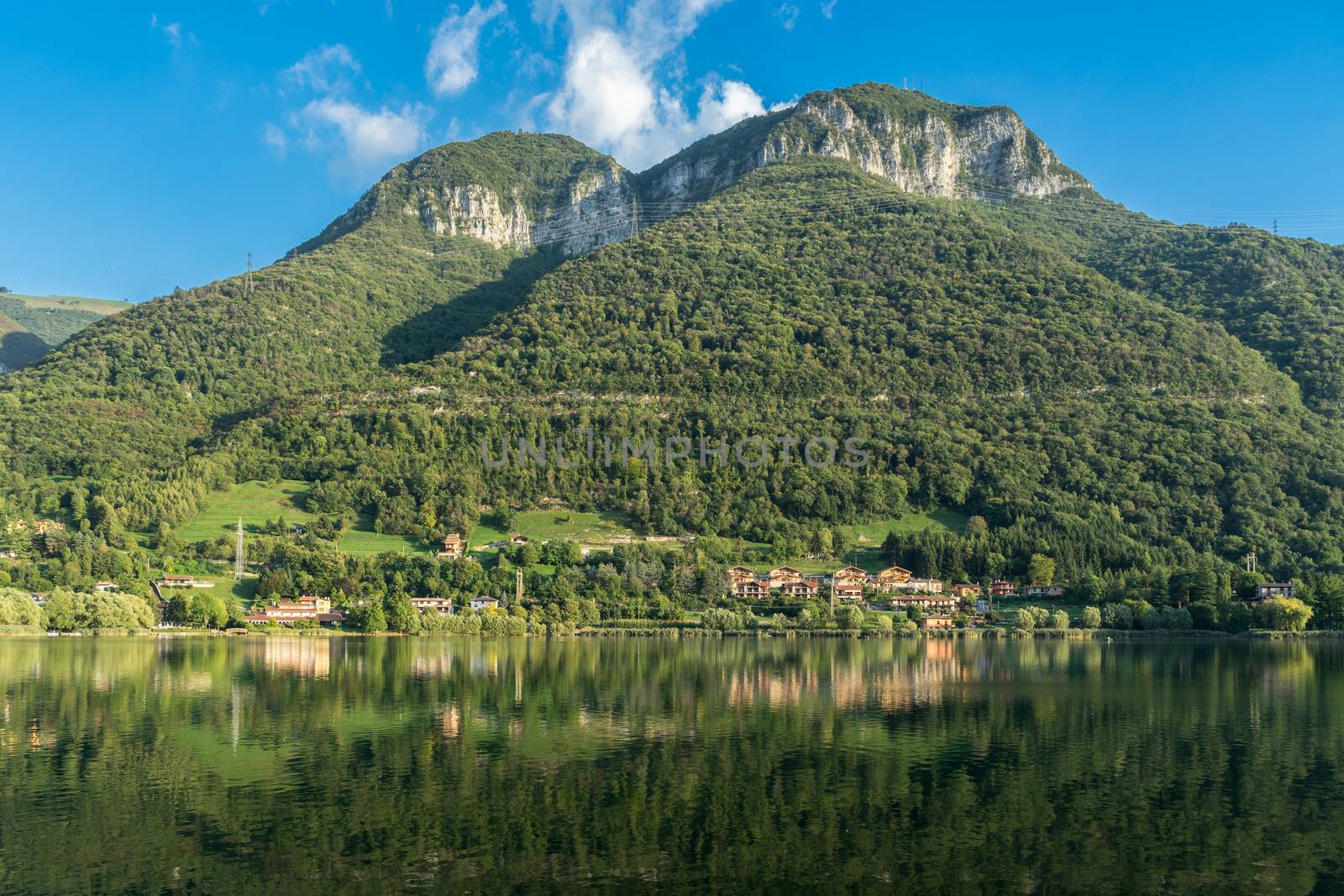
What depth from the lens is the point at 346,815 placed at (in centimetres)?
2736

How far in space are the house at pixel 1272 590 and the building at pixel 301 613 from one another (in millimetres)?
87415

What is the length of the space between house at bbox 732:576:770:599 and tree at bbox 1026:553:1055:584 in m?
27.9

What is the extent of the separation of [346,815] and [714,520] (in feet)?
339

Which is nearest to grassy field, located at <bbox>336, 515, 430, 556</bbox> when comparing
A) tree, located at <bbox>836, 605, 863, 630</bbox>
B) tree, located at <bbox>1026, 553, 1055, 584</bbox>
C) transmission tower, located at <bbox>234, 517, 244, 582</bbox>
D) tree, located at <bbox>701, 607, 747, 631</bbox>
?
transmission tower, located at <bbox>234, 517, 244, 582</bbox>

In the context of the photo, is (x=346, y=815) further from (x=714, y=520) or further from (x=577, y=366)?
(x=577, y=366)

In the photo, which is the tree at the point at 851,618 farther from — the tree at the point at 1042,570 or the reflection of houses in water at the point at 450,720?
the reflection of houses in water at the point at 450,720

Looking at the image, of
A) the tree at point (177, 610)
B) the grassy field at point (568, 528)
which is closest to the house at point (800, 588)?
the grassy field at point (568, 528)

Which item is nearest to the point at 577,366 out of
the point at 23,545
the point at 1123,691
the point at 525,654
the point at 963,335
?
the point at 963,335

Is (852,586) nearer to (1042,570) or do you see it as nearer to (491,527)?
(1042,570)

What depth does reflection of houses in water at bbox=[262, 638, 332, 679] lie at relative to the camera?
203 feet

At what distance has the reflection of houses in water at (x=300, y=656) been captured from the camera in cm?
6178

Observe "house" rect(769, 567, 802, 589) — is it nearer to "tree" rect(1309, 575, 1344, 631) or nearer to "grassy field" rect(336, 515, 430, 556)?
"grassy field" rect(336, 515, 430, 556)

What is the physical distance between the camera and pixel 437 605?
10394 centimetres

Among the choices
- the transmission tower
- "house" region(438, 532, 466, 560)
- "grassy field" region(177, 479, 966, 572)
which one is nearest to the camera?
the transmission tower
